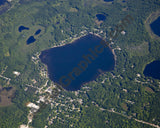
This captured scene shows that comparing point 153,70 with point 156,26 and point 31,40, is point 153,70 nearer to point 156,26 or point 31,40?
point 156,26

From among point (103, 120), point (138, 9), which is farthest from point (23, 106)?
point (138, 9)

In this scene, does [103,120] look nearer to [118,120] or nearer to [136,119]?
[118,120]

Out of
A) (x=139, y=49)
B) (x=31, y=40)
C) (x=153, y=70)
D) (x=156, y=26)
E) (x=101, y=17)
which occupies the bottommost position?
(x=31, y=40)

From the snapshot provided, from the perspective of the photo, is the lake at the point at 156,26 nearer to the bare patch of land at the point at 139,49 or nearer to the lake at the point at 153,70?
the bare patch of land at the point at 139,49

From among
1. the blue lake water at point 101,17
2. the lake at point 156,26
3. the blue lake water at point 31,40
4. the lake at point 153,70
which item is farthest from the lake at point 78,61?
the lake at point 156,26

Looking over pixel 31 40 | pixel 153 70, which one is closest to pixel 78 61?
pixel 31 40
